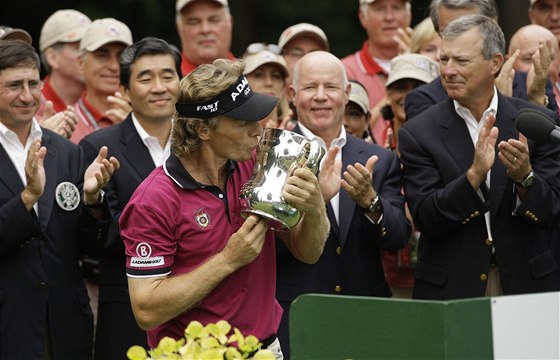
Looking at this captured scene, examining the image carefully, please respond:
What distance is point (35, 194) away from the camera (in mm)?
6957

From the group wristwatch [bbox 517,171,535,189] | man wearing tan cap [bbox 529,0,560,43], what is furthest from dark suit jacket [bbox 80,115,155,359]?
man wearing tan cap [bbox 529,0,560,43]

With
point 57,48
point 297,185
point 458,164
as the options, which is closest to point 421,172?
point 458,164

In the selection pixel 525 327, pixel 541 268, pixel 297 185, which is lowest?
pixel 541 268

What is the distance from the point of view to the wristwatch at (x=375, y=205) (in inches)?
280

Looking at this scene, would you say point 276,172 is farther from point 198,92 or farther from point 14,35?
point 14,35

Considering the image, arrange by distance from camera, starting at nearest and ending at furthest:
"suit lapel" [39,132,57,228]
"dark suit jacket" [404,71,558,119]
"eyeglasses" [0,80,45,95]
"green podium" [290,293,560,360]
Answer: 1. "green podium" [290,293,560,360]
2. "suit lapel" [39,132,57,228]
3. "eyeglasses" [0,80,45,95]
4. "dark suit jacket" [404,71,558,119]

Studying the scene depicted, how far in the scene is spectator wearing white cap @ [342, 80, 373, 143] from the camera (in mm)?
8617

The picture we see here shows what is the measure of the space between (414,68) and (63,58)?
2847 mm

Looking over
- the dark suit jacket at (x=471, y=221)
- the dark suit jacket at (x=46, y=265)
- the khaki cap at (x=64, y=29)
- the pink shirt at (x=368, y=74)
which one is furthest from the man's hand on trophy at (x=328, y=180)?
the khaki cap at (x=64, y=29)

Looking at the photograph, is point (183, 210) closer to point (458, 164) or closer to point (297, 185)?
point (297, 185)

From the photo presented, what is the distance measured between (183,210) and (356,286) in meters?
2.06

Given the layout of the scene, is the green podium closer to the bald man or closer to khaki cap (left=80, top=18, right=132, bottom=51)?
the bald man

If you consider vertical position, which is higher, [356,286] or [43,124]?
[43,124]

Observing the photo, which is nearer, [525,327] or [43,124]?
[525,327]
